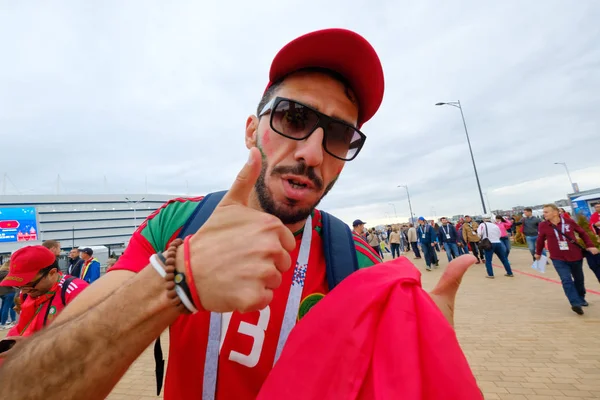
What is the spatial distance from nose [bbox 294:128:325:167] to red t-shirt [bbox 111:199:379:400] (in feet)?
2.02

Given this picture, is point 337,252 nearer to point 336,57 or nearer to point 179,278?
point 179,278

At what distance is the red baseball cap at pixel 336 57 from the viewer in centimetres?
148

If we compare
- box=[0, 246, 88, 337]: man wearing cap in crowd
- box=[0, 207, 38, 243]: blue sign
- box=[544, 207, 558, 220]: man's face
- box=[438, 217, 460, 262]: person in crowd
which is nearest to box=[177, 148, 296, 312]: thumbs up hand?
Result: box=[0, 246, 88, 337]: man wearing cap in crowd

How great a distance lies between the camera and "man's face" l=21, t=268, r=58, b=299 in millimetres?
3256

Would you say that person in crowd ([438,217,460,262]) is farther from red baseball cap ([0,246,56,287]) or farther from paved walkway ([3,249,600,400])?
red baseball cap ([0,246,56,287])

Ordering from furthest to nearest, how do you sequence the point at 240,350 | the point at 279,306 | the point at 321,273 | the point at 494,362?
the point at 494,362 → the point at 321,273 → the point at 279,306 → the point at 240,350

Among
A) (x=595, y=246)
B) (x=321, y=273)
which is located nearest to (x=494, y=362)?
(x=595, y=246)

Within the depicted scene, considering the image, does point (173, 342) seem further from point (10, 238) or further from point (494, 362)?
point (10, 238)

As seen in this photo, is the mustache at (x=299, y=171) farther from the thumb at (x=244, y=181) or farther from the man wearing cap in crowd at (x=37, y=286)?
the man wearing cap in crowd at (x=37, y=286)

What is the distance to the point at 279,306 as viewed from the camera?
52.2 inches

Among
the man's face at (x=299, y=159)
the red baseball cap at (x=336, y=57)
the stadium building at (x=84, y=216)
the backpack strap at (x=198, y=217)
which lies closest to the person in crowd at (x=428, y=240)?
the red baseball cap at (x=336, y=57)

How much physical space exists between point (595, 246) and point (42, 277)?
30.5 feet

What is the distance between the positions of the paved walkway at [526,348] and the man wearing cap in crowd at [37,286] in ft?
4.95

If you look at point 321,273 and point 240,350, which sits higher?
point 321,273
